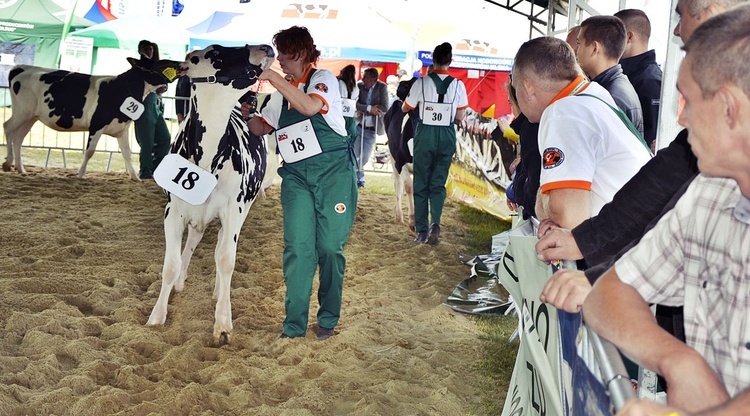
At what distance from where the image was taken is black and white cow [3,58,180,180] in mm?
11570

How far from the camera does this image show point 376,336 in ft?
16.9

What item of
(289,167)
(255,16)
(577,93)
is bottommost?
(289,167)

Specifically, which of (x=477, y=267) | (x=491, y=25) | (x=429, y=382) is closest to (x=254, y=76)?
(x=429, y=382)

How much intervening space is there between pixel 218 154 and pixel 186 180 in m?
0.31

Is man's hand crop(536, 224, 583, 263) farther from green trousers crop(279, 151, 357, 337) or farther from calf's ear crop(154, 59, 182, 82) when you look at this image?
calf's ear crop(154, 59, 182, 82)

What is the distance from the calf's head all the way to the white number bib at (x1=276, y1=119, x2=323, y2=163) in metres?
0.39

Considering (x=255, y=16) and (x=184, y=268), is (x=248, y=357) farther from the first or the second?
(x=255, y=16)

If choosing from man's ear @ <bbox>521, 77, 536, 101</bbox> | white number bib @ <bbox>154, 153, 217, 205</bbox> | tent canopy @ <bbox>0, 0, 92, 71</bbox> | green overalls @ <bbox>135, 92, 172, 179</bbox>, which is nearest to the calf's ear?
white number bib @ <bbox>154, 153, 217, 205</bbox>

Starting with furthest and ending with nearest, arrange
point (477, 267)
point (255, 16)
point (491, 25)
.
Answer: point (491, 25) → point (255, 16) → point (477, 267)

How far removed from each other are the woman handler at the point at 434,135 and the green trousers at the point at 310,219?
3.70m

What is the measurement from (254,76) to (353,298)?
2133 millimetres

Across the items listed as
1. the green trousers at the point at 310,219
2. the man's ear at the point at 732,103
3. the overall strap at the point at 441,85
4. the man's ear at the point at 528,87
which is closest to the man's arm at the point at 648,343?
the man's ear at the point at 732,103

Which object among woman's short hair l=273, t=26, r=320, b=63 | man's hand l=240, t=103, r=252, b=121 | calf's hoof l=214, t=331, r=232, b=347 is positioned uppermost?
woman's short hair l=273, t=26, r=320, b=63

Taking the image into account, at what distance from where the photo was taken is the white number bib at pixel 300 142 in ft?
15.8
